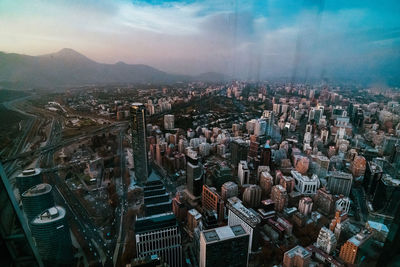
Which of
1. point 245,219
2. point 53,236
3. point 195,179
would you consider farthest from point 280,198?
point 53,236

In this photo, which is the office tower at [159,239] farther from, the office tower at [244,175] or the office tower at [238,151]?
the office tower at [238,151]

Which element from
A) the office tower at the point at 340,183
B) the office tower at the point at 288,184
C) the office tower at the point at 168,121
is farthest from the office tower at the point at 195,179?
the office tower at the point at 168,121

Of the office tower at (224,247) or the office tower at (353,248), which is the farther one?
the office tower at (353,248)

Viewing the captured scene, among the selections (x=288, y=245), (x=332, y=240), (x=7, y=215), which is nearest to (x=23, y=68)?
(x=7, y=215)

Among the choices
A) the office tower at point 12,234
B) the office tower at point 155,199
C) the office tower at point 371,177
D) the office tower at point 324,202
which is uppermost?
the office tower at point 12,234

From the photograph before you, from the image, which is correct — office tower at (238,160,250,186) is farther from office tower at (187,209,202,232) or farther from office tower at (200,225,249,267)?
office tower at (200,225,249,267)

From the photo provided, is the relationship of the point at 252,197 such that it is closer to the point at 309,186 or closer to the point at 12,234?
the point at 309,186
